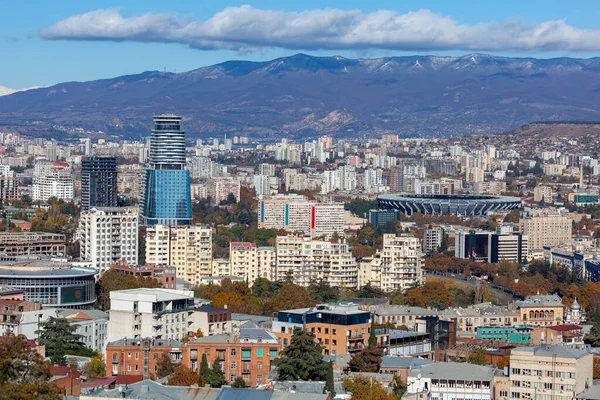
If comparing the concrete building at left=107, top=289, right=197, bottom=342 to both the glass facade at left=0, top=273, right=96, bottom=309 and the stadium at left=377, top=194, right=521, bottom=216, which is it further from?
the stadium at left=377, top=194, right=521, bottom=216

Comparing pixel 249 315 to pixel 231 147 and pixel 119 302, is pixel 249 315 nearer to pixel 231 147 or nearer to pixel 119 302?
pixel 119 302

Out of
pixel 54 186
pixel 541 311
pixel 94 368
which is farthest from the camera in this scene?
pixel 54 186

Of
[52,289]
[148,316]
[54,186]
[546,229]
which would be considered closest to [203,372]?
[148,316]

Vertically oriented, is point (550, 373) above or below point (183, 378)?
above

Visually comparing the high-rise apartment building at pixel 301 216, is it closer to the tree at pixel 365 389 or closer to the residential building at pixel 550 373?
the residential building at pixel 550 373

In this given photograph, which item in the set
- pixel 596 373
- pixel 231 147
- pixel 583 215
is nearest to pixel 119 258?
pixel 596 373

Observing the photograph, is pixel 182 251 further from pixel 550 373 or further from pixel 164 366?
pixel 550 373
